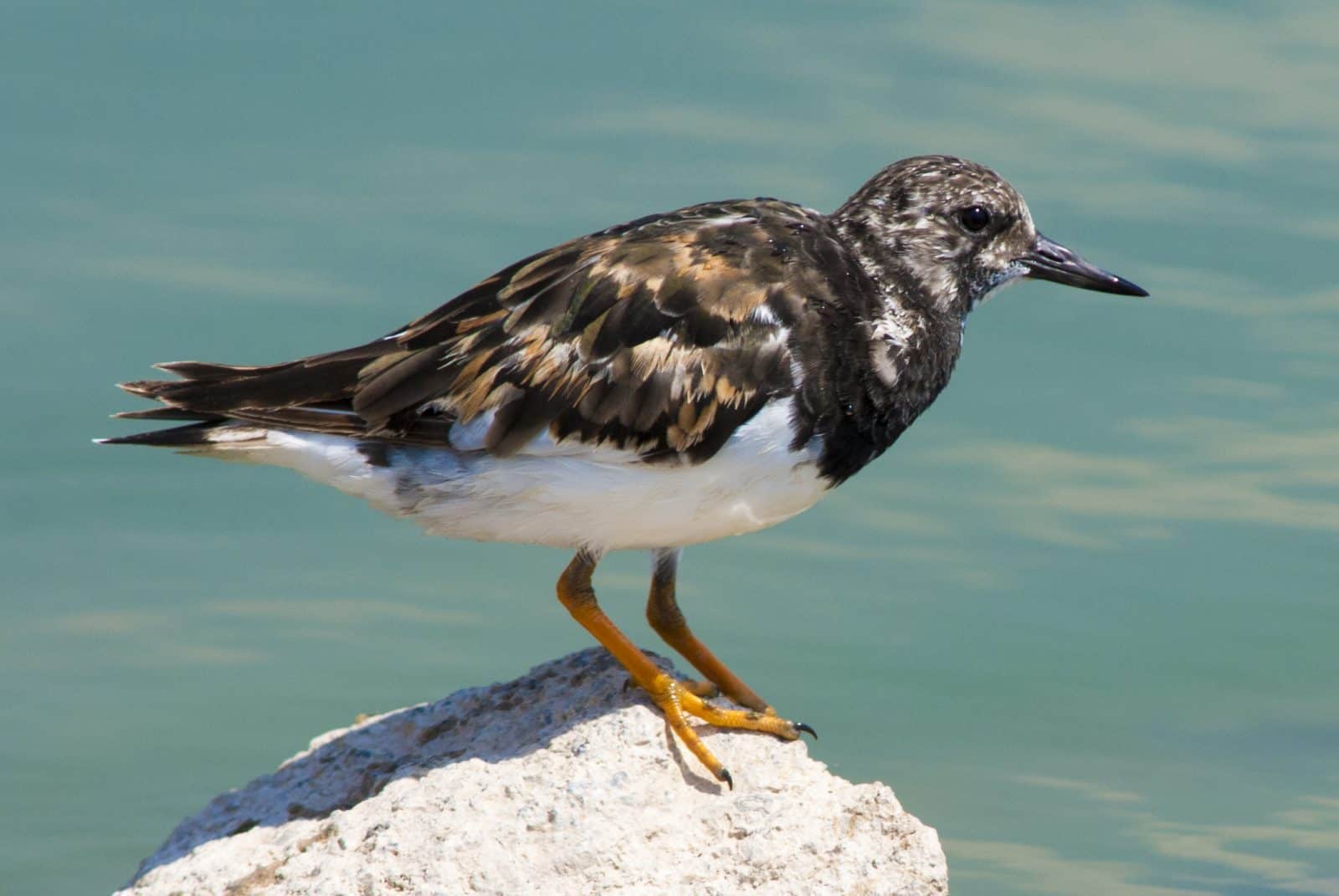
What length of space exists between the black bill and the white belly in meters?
2.00

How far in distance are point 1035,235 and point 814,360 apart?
190cm

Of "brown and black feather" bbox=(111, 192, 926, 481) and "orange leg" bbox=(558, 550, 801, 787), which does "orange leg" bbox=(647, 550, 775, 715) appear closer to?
"orange leg" bbox=(558, 550, 801, 787)

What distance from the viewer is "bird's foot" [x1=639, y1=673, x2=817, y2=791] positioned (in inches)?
320

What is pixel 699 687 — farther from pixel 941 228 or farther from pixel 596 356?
pixel 941 228

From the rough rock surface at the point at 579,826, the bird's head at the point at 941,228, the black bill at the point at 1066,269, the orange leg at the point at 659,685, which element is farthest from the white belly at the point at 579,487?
the black bill at the point at 1066,269

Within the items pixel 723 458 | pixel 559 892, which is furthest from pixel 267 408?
pixel 559 892

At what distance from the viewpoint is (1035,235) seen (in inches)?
374

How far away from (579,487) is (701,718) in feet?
4.36

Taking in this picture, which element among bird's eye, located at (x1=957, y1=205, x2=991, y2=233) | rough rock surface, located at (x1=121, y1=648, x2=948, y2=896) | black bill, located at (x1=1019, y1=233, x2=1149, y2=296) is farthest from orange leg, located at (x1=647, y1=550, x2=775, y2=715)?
black bill, located at (x1=1019, y1=233, x2=1149, y2=296)

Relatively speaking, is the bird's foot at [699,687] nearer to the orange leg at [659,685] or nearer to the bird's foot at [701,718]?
the bird's foot at [701,718]

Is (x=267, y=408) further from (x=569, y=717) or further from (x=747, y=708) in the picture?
(x=747, y=708)

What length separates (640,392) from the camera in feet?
27.3

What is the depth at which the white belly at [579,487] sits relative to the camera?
8281 millimetres

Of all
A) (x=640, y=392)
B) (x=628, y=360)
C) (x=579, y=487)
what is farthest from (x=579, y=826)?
(x=628, y=360)
